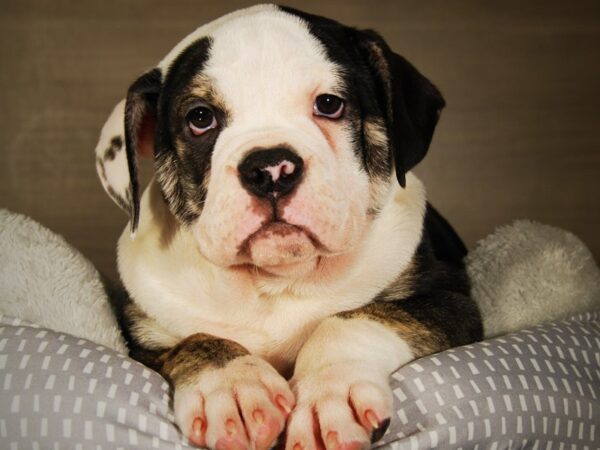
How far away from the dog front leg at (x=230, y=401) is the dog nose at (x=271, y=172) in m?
0.36

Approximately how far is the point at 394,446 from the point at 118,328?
905 mm

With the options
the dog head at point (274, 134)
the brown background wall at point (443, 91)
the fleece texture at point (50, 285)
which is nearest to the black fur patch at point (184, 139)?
the dog head at point (274, 134)

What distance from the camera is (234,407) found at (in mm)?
1411

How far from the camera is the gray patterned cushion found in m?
1.45

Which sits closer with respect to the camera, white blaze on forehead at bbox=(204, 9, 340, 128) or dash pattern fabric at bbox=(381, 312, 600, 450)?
dash pattern fabric at bbox=(381, 312, 600, 450)

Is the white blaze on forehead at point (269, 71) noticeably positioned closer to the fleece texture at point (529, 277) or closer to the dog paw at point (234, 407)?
the dog paw at point (234, 407)

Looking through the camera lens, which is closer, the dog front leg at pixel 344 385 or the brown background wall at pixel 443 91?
the dog front leg at pixel 344 385

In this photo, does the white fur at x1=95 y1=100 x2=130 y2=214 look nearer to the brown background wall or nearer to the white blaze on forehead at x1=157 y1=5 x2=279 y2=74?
the white blaze on forehead at x1=157 y1=5 x2=279 y2=74

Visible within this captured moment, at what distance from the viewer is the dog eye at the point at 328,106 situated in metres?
1.78

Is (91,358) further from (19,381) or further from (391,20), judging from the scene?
(391,20)

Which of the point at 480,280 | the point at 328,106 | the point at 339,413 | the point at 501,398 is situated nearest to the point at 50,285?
the point at 328,106

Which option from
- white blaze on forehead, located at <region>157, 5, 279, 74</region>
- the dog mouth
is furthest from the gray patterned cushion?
white blaze on forehead, located at <region>157, 5, 279, 74</region>

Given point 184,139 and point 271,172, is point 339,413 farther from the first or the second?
point 184,139

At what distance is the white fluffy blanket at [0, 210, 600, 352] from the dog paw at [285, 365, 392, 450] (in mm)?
678
